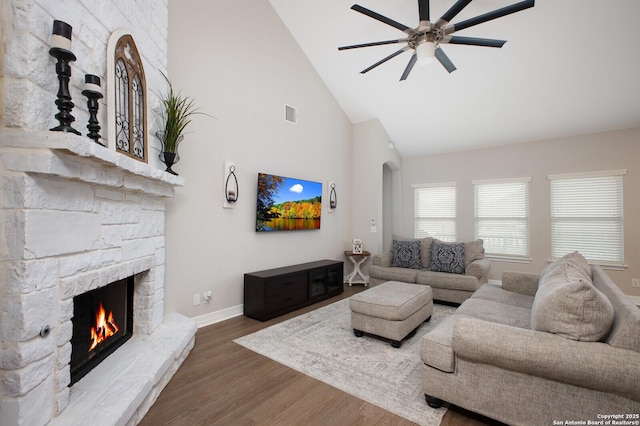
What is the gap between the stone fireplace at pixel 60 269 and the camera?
52.7 inches

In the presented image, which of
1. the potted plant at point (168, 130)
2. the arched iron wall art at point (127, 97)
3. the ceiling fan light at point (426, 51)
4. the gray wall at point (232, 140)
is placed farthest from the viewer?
the gray wall at point (232, 140)

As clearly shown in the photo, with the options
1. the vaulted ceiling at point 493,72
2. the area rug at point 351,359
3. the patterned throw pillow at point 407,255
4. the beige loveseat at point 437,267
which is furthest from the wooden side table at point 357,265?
the vaulted ceiling at point 493,72

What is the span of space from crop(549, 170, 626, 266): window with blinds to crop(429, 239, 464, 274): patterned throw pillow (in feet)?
5.65

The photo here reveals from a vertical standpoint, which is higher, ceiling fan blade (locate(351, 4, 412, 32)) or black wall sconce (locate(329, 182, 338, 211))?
ceiling fan blade (locate(351, 4, 412, 32))

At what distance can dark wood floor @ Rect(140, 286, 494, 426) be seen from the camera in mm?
1835

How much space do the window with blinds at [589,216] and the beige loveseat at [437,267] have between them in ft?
4.69

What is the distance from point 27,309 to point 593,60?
18.7 ft

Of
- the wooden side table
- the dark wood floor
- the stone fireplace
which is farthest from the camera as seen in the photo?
the wooden side table

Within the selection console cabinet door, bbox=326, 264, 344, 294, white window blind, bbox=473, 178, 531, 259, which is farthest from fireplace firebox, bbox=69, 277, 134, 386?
white window blind, bbox=473, 178, 531, 259

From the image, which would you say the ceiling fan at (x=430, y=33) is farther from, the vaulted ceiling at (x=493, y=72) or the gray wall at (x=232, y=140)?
the gray wall at (x=232, y=140)

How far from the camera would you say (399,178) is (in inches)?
258

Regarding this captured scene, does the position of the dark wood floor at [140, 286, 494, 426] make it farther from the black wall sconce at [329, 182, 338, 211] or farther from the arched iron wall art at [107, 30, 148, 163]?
the black wall sconce at [329, 182, 338, 211]

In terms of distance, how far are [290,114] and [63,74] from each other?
343 centimetres

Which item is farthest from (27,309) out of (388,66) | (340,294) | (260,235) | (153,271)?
(388,66)
